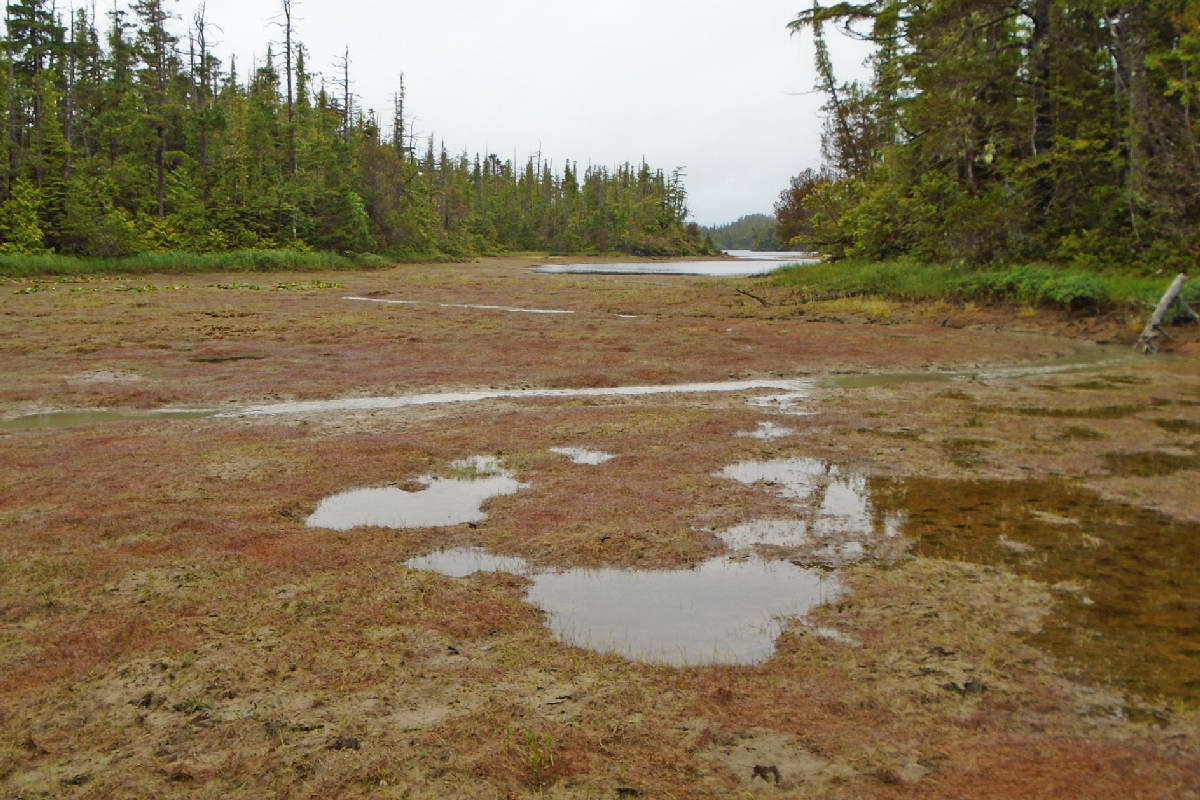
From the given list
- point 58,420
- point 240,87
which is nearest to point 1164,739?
point 58,420

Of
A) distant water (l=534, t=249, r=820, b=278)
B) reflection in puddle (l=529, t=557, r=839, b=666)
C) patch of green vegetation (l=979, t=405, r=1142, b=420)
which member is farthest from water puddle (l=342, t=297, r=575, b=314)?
reflection in puddle (l=529, t=557, r=839, b=666)

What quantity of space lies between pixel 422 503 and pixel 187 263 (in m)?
42.0

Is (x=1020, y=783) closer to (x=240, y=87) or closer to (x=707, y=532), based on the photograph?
(x=707, y=532)

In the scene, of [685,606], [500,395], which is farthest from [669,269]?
[685,606]

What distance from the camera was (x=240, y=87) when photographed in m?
89.4

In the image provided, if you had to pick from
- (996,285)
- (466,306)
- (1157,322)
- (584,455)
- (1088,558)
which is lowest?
(584,455)

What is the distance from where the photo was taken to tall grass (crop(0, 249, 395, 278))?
3775 centimetres

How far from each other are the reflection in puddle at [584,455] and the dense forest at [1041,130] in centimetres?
2032

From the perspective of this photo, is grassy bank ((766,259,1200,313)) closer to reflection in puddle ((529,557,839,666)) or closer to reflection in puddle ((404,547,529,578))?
reflection in puddle ((529,557,839,666))

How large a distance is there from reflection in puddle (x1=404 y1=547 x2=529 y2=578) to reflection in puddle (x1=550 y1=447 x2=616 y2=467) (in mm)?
3098

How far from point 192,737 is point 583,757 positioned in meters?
1.98

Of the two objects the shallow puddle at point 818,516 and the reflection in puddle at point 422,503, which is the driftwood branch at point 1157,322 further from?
the reflection in puddle at point 422,503

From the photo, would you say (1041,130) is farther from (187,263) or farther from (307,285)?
(187,263)

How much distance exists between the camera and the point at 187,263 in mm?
44719
